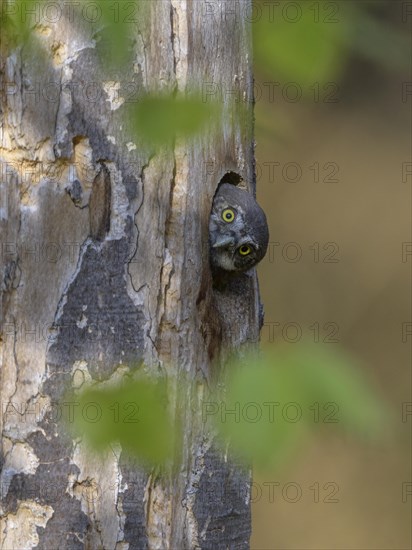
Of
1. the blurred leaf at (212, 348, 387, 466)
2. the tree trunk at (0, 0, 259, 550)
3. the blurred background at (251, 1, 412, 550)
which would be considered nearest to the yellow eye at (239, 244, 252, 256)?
the tree trunk at (0, 0, 259, 550)

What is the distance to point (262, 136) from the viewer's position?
1790 mm

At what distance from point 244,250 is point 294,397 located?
1179 mm

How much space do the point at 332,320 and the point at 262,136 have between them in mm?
3877

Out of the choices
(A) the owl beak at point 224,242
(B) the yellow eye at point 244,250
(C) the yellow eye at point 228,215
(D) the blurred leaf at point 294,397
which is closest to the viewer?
(D) the blurred leaf at point 294,397

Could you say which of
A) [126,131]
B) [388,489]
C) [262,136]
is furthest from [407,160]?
[126,131]

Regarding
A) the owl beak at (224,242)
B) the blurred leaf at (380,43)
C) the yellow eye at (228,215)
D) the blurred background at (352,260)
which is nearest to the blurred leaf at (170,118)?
the blurred leaf at (380,43)

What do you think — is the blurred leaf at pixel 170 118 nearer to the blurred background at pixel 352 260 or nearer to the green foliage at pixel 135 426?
the green foliage at pixel 135 426

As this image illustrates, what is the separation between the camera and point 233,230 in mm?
1844

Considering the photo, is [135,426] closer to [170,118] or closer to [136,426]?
[136,426]

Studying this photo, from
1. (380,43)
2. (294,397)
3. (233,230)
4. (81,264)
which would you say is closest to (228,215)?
(233,230)

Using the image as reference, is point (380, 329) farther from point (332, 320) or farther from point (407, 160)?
point (407, 160)

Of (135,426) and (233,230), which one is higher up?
(233,230)

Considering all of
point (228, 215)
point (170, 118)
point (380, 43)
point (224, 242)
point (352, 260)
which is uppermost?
point (352, 260)

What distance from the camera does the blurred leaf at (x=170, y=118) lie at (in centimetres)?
84
